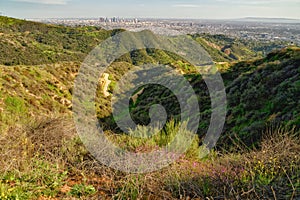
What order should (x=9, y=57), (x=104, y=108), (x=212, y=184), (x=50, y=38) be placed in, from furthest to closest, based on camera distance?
(x=50, y=38) < (x=9, y=57) < (x=104, y=108) < (x=212, y=184)

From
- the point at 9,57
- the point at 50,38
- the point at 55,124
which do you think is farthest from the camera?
the point at 50,38

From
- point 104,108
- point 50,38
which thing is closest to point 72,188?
point 104,108

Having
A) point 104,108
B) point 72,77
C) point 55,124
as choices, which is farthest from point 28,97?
point 55,124

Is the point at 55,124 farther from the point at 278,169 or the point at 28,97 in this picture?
the point at 28,97

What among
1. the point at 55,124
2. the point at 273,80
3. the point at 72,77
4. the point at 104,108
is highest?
the point at 55,124

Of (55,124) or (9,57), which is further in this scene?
(9,57)

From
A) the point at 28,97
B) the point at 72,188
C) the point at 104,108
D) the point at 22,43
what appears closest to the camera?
the point at 72,188

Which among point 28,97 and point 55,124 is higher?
point 55,124

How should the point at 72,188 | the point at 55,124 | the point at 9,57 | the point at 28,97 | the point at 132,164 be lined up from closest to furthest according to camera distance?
the point at 72,188
the point at 132,164
the point at 55,124
the point at 28,97
the point at 9,57

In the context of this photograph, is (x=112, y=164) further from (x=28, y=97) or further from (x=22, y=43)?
(x=22, y=43)
